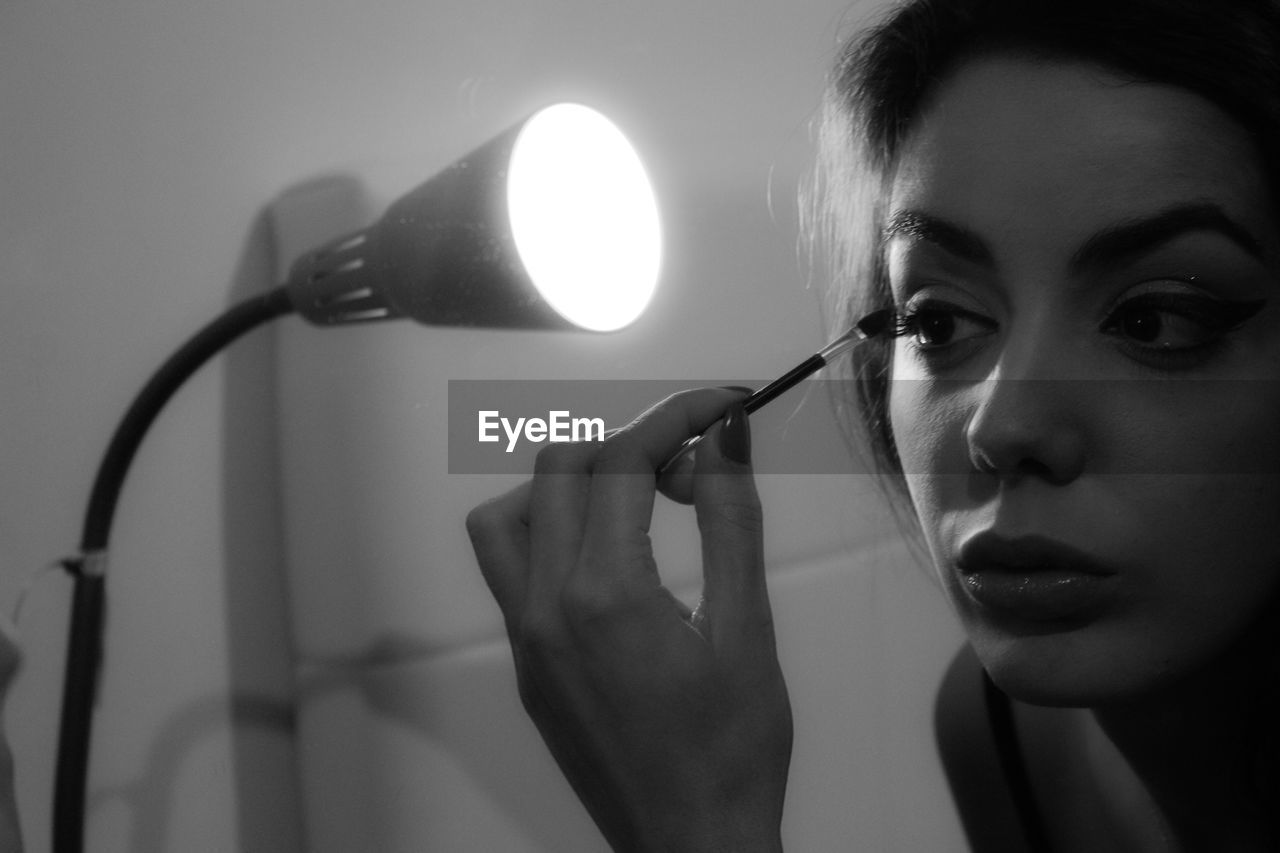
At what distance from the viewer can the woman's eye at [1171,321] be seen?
0.59 m

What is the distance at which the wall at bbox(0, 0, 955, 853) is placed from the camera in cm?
77

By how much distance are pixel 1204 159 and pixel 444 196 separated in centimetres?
42

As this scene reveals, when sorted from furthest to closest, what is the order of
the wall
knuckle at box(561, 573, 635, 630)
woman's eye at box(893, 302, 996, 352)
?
the wall, woman's eye at box(893, 302, 996, 352), knuckle at box(561, 573, 635, 630)

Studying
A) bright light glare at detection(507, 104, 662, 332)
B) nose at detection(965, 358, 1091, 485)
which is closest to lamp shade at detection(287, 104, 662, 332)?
bright light glare at detection(507, 104, 662, 332)

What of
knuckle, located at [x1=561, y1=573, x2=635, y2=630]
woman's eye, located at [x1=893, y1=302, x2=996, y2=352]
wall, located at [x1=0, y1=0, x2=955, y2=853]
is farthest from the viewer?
wall, located at [x1=0, y1=0, x2=955, y2=853]

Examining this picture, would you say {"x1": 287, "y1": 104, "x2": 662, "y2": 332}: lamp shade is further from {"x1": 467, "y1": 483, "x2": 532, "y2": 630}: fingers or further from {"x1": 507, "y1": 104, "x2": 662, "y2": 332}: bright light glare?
{"x1": 467, "y1": 483, "x2": 532, "y2": 630}: fingers

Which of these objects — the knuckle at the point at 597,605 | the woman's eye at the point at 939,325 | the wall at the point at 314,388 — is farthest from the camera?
the wall at the point at 314,388

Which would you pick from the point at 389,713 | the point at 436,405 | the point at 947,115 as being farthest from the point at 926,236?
the point at 389,713

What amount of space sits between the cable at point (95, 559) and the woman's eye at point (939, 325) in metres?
0.39

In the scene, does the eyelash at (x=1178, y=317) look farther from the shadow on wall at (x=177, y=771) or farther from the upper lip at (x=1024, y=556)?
the shadow on wall at (x=177, y=771)

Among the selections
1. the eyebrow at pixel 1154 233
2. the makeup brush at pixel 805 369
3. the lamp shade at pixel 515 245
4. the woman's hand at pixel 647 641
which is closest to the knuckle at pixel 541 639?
the woman's hand at pixel 647 641

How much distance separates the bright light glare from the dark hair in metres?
0.16

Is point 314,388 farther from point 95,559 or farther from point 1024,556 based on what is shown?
point 1024,556

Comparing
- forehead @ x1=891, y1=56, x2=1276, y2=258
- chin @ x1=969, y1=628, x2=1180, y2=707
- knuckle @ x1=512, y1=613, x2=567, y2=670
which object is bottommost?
chin @ x1=969, y1=628, x2=1180, y2=707
